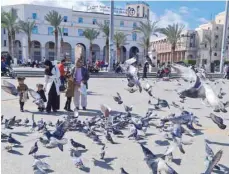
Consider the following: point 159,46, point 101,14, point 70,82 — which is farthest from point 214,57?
point 70,82

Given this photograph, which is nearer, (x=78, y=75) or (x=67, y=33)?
(x=78, y=75)

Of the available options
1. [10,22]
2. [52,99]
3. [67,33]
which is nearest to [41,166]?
[52,99]

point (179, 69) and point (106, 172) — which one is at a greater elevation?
point (179, 69)

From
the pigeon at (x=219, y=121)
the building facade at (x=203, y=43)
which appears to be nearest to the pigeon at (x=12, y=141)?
the pigeon at (x=219, y=121)

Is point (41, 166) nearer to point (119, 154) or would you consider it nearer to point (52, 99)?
point (119, 154)

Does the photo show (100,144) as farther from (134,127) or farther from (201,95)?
(201,95)

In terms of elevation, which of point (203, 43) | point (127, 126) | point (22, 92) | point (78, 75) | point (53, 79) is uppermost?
point (203, 43)

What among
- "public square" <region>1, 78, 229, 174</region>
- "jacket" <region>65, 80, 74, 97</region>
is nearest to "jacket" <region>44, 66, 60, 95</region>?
"jacket" <region>65, 80, 74, 97</region>

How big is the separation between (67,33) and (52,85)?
50.7 metres

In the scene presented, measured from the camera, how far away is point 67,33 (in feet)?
186

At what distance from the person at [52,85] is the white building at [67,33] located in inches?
1759

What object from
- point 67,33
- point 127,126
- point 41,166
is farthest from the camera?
point 67,33

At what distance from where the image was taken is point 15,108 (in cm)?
819

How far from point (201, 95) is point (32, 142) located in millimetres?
3155
